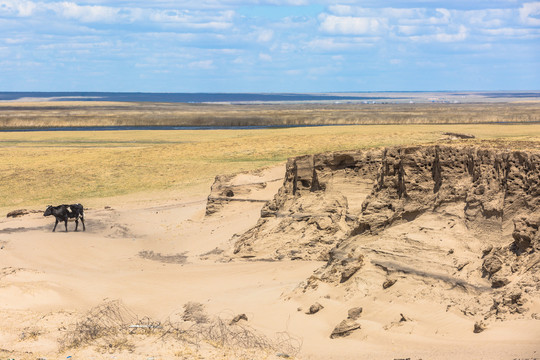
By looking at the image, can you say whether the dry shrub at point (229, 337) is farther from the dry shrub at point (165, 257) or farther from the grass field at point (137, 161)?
the grass field at point (137, 161)

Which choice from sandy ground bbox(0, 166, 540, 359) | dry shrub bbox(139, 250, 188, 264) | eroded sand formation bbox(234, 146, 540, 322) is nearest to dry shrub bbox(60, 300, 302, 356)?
sandy ground bbox(0, 166, 540, 359)

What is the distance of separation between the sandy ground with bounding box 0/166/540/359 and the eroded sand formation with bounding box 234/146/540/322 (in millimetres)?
313

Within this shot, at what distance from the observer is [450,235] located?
1266 centimetres

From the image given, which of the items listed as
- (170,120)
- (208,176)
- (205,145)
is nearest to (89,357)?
(208,176)

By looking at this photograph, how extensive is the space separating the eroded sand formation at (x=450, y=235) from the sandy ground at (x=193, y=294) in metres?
0.31

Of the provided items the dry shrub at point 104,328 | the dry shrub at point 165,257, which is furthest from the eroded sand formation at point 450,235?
the dry shrub at point 165,257

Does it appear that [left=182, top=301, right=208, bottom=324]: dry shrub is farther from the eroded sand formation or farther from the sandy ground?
the eroded sand formation

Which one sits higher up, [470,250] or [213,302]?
[470,250]

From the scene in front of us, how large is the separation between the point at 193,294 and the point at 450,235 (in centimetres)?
568

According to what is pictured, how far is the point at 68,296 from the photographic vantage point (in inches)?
606

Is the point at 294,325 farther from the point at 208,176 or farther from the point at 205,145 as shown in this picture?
the point at 205,145

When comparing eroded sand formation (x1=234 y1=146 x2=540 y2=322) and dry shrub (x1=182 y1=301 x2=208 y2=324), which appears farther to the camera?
dry shrub (x1=182 y1=301 x2=208 y2=324)

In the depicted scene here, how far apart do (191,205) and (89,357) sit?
16.0 metres

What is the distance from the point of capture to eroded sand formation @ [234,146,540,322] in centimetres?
1105
